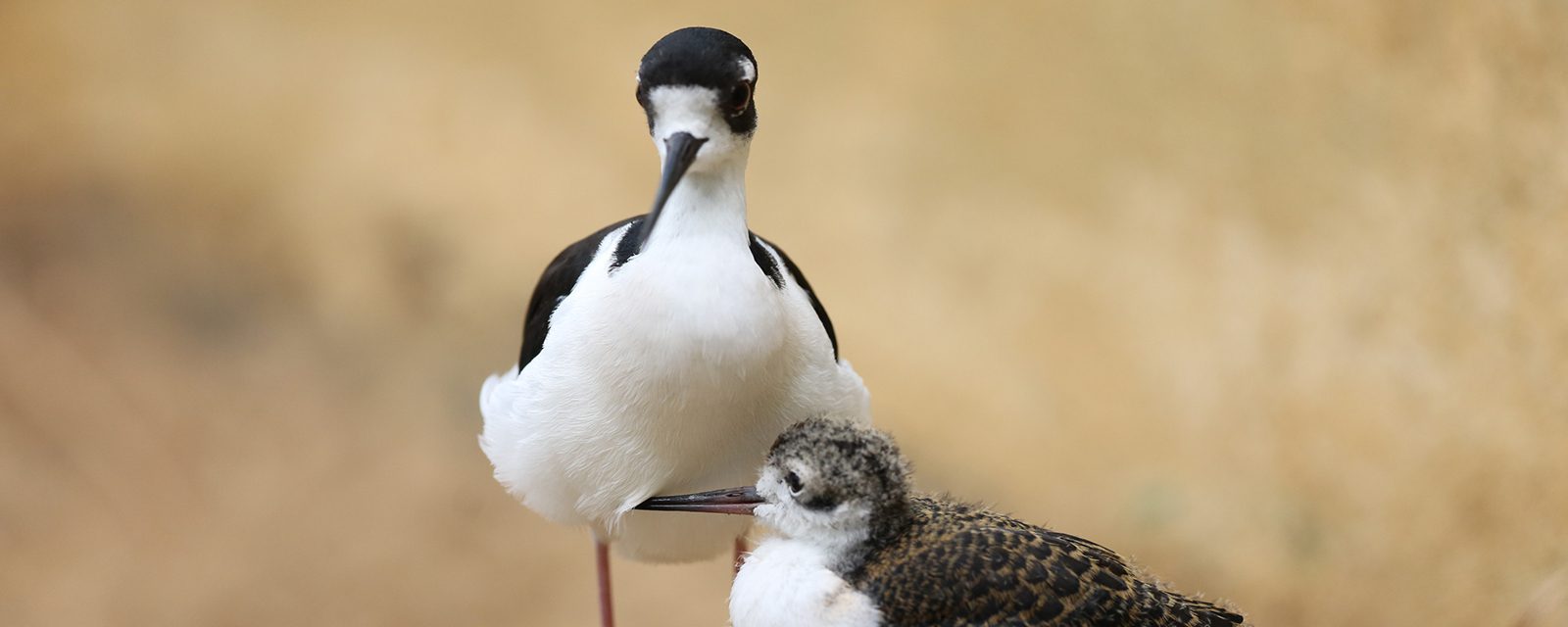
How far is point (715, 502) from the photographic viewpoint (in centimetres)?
231

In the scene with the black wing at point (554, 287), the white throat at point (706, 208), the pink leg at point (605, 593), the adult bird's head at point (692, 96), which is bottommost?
the pink leg at point (605, 593)

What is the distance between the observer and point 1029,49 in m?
4.99

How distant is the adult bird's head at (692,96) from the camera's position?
2.11 m

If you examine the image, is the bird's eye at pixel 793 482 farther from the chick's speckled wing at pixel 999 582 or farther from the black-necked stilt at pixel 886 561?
the chick's speckled wing at pixel 999 582

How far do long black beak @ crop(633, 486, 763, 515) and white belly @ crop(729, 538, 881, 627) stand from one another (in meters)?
0.10

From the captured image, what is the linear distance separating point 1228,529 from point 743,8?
2435 mm

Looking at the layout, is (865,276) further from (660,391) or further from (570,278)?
(660,391)

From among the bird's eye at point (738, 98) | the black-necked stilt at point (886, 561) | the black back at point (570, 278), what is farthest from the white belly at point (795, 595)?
the bird's eye at point (738, 98)

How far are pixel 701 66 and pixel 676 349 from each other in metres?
0.43

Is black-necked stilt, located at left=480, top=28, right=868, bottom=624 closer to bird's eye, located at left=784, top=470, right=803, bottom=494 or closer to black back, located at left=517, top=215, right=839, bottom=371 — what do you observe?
black back, located at left=517, top=215, right=839, bottom=371

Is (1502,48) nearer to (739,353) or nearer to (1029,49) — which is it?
(1029,49)

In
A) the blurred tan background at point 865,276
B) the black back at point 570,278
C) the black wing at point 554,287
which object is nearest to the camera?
the black back at point 570,278

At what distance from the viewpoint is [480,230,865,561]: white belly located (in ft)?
7.25

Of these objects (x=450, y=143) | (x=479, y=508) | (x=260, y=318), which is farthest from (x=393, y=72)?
(x=479, y=508)
